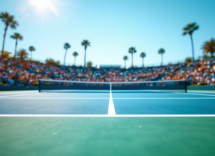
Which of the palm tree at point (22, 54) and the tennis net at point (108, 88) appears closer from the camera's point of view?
the tennis net at point (108, 88)

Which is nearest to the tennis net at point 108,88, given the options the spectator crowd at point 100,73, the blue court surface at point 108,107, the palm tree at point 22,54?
the spectator crowd at point 100,73

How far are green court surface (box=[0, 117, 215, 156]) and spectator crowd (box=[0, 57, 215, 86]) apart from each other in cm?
2500

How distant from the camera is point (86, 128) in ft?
9.61

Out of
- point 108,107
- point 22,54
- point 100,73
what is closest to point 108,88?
point 100,73

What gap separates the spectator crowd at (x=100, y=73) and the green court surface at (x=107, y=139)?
24997mm

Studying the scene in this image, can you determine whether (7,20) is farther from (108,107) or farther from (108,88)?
(108,107)

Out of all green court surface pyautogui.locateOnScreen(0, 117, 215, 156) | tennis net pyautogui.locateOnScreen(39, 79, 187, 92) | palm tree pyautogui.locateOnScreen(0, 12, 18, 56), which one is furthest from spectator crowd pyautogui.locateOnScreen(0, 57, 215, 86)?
green court surface pyautogui.locateOnScreen(0, 117, 215, 156)

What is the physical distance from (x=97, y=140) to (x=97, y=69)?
41.4 meters

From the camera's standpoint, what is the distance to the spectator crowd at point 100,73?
25344 mm

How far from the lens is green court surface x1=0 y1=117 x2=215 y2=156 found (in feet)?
6.47

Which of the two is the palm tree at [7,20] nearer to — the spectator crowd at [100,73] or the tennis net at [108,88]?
the spectator crowd at [100,73]

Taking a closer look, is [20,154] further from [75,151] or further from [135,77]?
[135,77]

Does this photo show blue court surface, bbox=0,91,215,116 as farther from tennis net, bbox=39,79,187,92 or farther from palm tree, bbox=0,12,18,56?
palm tree, bbox=0,12,18,56

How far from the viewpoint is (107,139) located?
2.38 m
